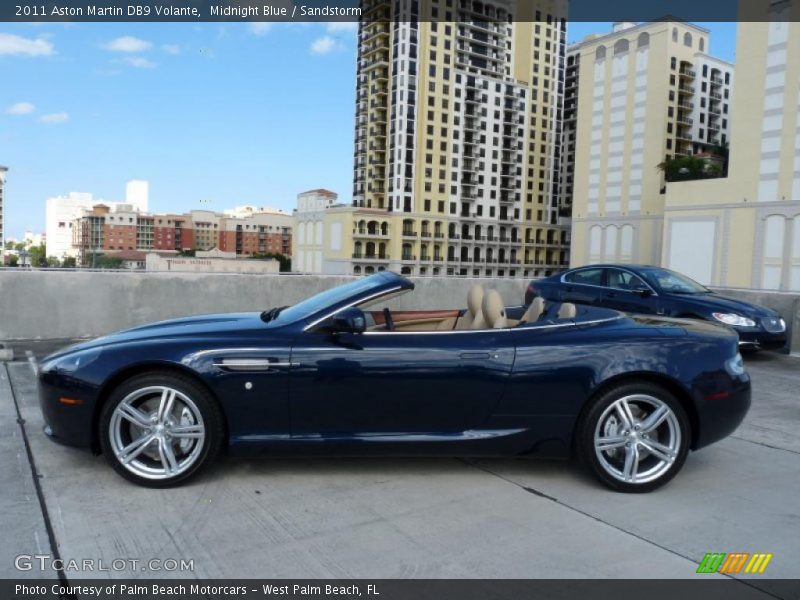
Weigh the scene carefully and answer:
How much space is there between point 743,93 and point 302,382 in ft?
222

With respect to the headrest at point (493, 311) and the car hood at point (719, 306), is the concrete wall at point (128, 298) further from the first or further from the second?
the headrest at point (493, 311)

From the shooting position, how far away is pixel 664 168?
2955 inches

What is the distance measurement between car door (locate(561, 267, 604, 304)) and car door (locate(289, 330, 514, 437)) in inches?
249

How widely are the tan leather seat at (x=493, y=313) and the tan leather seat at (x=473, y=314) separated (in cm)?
7

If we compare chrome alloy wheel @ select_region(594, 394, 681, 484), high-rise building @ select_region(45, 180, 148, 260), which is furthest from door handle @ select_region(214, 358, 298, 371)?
high-rise building @ select_region(45, 180, 148, 260)

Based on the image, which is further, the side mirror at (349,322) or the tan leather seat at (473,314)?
the tan leather seat at (473,314)

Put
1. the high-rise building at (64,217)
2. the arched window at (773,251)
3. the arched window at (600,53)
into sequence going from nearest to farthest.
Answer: the arched window at (773,251)
the arched window at (600,53)
the high-rise building at (64,217)

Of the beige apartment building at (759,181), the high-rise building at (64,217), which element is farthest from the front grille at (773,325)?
the high-rise building at (64,217)

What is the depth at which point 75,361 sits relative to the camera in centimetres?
391

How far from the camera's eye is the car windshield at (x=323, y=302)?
13.5 ft

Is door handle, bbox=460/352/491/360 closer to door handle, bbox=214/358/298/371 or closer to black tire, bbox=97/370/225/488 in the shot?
door handle, bbox=214/358/298/371

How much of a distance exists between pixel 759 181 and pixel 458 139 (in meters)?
49.3
